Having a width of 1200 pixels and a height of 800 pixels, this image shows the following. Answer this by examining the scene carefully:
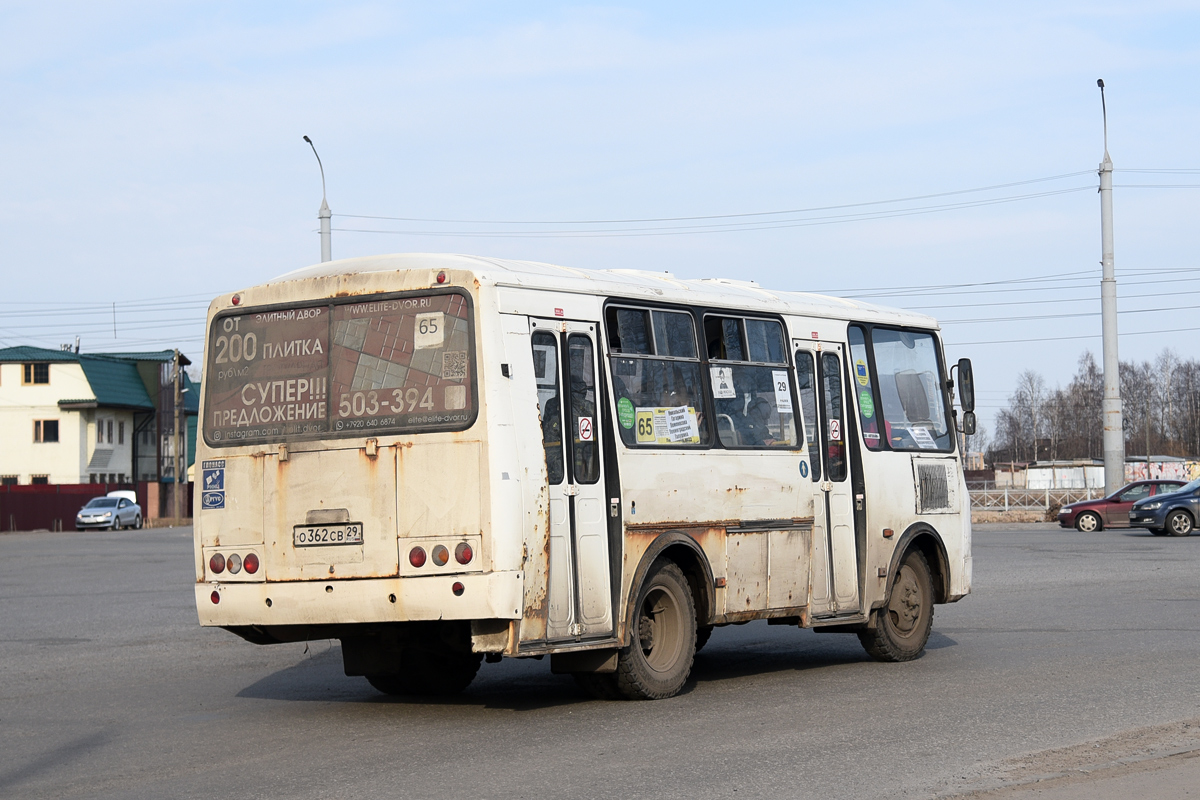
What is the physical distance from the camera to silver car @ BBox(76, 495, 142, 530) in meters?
62.2

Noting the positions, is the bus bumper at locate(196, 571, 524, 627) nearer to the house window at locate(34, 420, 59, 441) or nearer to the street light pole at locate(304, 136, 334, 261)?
the street light pole at locate(304, 136, 334, 261)

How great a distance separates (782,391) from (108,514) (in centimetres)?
5564

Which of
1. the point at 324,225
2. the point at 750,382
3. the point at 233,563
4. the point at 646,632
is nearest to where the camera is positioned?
the point at 233,563

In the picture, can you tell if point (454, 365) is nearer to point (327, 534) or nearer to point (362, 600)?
point (327, 534)

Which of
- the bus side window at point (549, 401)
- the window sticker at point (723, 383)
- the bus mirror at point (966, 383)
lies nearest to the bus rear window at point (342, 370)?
the bus side window at point (549, 401)

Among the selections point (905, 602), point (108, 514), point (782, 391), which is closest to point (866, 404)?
point (782, 391)

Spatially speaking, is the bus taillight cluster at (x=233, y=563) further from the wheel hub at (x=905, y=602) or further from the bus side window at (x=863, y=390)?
the wheel hub at (x=905, y=602)

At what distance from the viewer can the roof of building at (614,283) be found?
954 centimetres

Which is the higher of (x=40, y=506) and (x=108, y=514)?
(x=40, y=506)

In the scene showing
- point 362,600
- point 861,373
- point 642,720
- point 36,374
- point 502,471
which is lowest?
point 642,720

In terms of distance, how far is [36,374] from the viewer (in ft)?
254

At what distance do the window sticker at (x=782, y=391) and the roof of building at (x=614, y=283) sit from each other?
529 millimetres

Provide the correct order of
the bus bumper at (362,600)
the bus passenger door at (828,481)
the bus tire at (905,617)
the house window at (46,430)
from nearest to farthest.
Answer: the bus bumper at (362,600)
the bus passenger door at (828,481)
the bus tire at (905,617)
the house window at (46,430)

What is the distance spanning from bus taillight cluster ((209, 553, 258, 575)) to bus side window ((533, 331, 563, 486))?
210 centimetres
